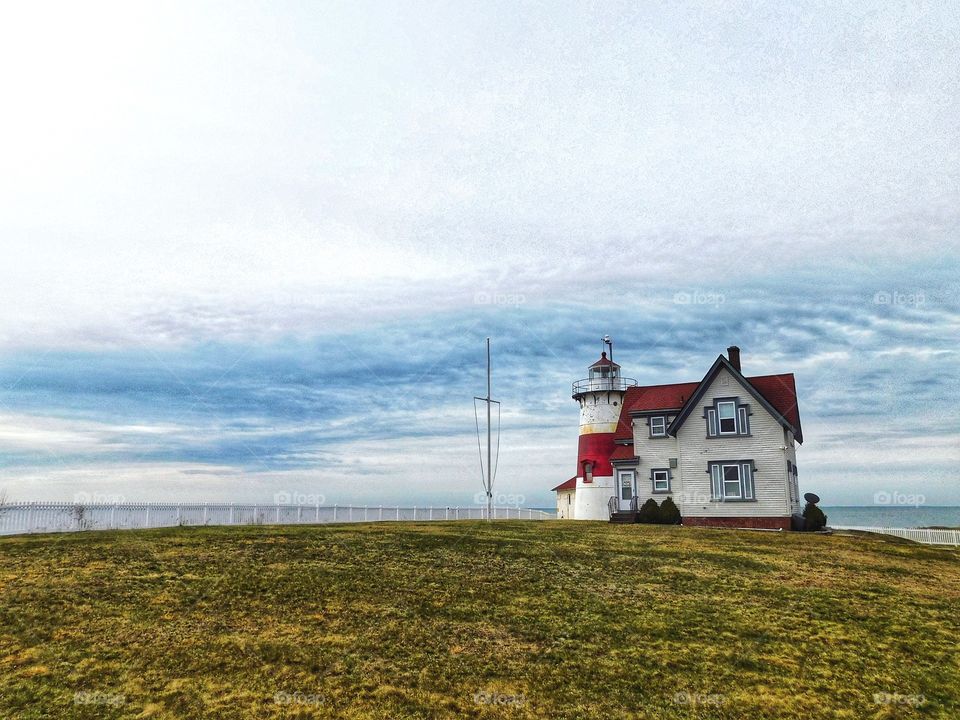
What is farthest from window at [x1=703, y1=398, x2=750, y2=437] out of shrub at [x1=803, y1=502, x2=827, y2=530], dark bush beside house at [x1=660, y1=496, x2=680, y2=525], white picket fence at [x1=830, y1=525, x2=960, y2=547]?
white picket fence at [x1=830, y1=525, x2=960, y2=547]

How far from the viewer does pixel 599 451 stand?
4650cm

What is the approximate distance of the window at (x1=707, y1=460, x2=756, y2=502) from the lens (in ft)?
118

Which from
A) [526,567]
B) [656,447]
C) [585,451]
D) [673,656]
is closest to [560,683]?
[673,656]

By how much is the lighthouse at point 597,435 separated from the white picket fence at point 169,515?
990cm

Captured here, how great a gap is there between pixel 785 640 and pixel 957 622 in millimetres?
4917

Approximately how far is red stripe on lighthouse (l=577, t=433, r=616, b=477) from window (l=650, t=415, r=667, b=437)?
20.5ft

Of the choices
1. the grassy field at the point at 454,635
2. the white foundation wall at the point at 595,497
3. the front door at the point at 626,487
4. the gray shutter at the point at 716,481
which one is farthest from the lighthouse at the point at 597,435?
the grassy field at the point at 454,635

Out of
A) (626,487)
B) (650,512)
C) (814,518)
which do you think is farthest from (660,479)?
(814,518)

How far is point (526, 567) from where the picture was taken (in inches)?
717

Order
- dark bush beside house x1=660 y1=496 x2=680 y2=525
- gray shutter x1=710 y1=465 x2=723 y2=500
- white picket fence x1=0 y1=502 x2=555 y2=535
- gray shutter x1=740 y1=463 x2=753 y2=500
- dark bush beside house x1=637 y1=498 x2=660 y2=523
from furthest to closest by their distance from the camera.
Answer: dark bush beside house x1=637 y1=498 x2=660 y2=523, dark bush beside house x1=660 y1=496 x2=680 y2=525, gray shutter x1=710 y1=465 x2=723 y2=500, gray shutter x1=740 y1=463 x2=753 y2=500, white picket fence x1=0 y1=502 x2=555 y2=535

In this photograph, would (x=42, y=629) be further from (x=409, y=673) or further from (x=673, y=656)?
(x=673, y=656)

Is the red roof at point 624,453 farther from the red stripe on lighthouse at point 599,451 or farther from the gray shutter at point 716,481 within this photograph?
the gray shutter at point 716,481

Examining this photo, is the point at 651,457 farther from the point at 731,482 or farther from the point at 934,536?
the point at 934,536

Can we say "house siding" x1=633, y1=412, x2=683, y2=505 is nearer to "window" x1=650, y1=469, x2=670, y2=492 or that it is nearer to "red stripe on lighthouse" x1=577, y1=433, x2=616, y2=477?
"window" x1=650, y1=469, x2=670, y2=492
